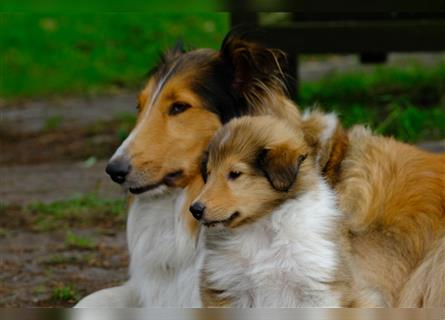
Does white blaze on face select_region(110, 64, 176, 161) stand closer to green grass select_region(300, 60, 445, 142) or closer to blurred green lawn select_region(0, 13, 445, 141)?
green grass select_region(300, 60, 445, 142)

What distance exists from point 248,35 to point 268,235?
3.82 feet

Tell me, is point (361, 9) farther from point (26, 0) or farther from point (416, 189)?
point (26, 0)

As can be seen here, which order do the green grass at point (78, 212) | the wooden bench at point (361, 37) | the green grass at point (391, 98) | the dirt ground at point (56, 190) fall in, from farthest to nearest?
the wooden bench at point (361, 37) → the green grass at point (391, 98) → the green grass at point (78, 212) → the dirt ground at point (56, 190)

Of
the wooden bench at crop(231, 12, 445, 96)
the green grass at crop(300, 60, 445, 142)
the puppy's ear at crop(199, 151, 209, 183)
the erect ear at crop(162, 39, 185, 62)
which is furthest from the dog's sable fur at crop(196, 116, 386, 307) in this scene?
the wooden bench at crop(231, 12, 445, 96)

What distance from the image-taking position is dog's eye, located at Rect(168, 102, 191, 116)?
5.03m

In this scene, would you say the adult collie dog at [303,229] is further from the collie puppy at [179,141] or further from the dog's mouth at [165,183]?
the dog's mouth at [165,183]

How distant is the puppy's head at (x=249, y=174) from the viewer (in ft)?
14.4

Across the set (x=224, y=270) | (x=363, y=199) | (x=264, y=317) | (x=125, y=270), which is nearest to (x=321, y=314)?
(x=264, y=317)

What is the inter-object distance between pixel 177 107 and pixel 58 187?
4289 millimetres

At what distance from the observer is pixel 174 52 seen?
534 cm

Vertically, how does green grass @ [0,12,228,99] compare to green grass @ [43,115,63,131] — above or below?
below

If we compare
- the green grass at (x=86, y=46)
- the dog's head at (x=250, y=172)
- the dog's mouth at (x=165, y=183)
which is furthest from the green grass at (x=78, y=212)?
the green grass at (x=86, y=46)

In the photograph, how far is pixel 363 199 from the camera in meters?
4.98

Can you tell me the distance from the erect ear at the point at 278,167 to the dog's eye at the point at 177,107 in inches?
27.0
